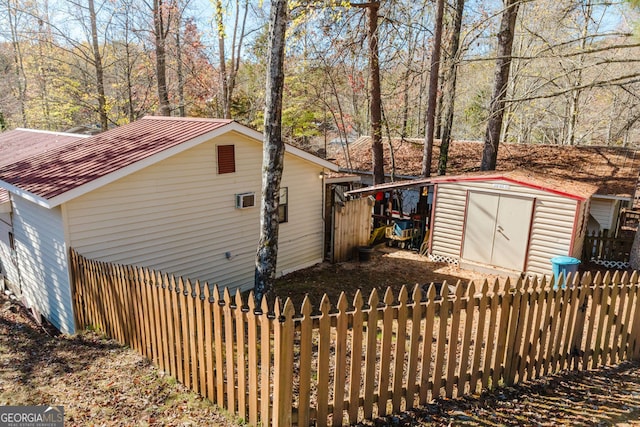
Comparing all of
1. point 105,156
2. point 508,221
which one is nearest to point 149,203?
point 105,156

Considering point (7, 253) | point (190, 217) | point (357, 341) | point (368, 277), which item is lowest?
point (368, 277)

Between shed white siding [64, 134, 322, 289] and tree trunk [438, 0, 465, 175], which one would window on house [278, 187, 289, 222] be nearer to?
shed white siding [64, 134, 322, 289]

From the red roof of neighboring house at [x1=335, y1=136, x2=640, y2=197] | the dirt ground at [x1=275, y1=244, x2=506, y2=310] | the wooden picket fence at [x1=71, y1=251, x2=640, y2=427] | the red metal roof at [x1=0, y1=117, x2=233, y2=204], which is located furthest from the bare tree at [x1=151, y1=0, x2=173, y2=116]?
the wooden picket fence at [x1=71, y1=251, x2=640, y2=427]

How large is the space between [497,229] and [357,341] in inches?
324

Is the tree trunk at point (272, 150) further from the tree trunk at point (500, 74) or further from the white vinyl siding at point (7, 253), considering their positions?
the tree trunk at point (500, 74)

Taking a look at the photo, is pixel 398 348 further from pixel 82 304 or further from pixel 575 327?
pixel 82 304

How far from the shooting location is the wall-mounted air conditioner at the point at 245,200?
955 cm

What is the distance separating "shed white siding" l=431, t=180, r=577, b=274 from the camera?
10.1 meters

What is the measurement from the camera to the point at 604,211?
1488 cm

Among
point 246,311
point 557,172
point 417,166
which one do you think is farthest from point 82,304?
point 557,172

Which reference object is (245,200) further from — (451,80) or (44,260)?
(451,80)

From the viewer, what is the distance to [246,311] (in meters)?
4.13

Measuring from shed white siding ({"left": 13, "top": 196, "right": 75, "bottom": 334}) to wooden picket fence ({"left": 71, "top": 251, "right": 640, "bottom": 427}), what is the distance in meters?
1.69

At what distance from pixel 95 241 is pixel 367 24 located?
10336 mm
